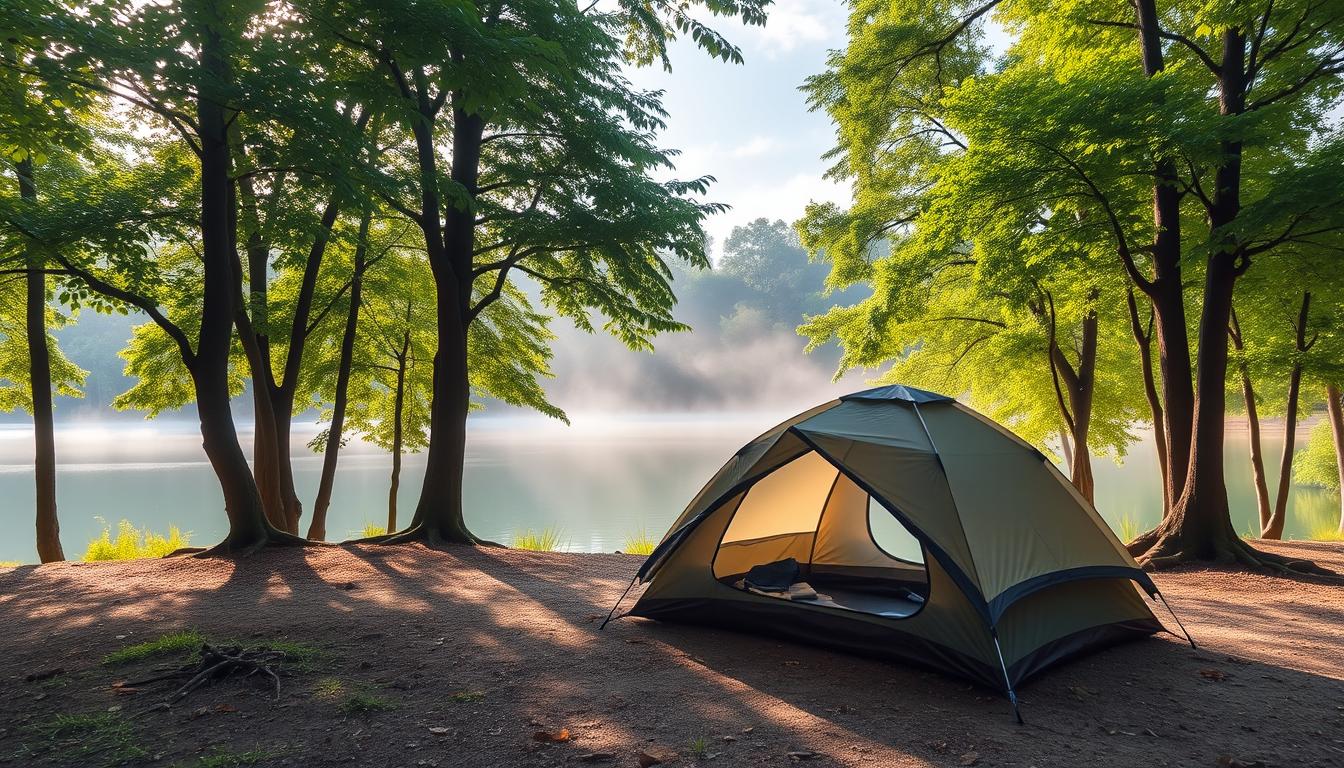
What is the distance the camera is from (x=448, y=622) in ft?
17.7

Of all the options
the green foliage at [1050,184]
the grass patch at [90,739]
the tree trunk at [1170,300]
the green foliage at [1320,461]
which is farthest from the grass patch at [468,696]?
the green foliage at [1320,461]

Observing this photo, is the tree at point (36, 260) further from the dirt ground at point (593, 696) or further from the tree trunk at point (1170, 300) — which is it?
the tree trunk at point (1170, 300)

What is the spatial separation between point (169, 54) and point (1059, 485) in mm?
7968

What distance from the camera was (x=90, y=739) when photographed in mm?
3221

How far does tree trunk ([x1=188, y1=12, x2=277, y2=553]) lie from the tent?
214 inches

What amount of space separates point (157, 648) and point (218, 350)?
4.58 meters

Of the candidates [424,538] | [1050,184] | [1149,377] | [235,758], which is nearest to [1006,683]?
[235,758]

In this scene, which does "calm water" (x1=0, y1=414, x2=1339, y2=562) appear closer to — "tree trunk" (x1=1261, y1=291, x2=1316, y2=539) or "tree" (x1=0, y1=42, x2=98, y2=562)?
"tree" (x1=0, y1=42, x2=98, y2=562)

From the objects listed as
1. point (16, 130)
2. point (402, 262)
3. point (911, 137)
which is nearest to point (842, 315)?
point (911, 137)

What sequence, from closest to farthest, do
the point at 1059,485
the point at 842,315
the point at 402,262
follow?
the point at 1059,485 < the point at 402,262 < the point at 842,315

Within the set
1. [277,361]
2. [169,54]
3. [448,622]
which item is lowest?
[448,622]

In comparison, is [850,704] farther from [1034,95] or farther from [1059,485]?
[1034,95]

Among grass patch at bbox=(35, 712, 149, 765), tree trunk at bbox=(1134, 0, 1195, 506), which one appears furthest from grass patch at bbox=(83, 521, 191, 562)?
tree trunk at bbox=(1134, 0, 1195, 506)

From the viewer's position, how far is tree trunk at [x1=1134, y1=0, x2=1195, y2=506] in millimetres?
8273
